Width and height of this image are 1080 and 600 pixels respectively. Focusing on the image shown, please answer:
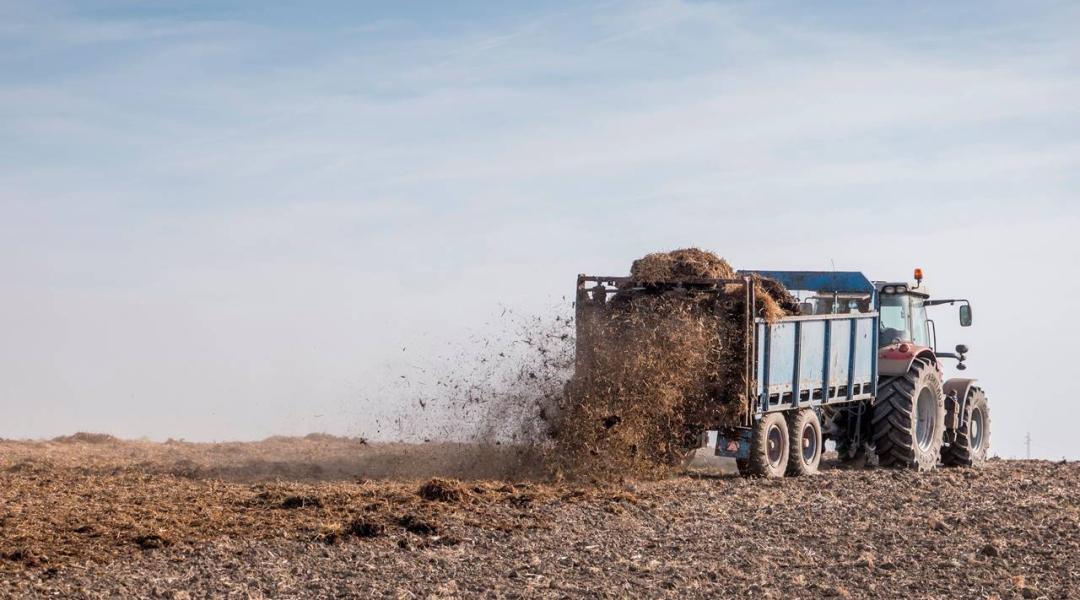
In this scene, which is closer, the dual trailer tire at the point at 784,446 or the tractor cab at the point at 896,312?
the dual trailer tire at the point at 784,446

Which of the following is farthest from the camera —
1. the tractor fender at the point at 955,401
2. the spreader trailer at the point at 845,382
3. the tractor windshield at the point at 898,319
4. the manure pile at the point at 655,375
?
the tractor fender at the point at 955,401

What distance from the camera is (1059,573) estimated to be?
9.57 m

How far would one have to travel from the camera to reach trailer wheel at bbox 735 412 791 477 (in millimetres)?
14734

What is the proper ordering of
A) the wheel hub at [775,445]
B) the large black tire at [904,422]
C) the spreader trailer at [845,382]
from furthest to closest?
the large black tire at [904,422] → the wheel hub at [775,445] → the spreader trailer at [845,382]

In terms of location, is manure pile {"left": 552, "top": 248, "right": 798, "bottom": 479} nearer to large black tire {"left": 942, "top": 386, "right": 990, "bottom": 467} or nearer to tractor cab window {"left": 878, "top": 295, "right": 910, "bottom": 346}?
tractor cab window {"left": 878, "top": 295, "right": 910, "bottom": 346}

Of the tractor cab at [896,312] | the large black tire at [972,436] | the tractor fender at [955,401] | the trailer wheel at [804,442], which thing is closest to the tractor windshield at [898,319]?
the tractor cab at [896,312]

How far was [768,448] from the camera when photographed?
15.3m

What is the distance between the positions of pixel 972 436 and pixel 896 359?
3035 mm

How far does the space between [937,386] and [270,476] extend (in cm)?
944

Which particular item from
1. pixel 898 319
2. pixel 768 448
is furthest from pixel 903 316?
pixel 768 448

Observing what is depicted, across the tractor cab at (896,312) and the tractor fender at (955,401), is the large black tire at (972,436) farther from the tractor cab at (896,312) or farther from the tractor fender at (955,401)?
the tractor cab at (896,312)

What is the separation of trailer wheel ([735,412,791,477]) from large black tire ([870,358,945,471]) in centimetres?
233

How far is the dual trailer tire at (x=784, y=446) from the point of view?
14766mm

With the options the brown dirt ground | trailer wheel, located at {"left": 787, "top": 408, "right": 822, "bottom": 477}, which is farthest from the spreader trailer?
the brown dirt ground
